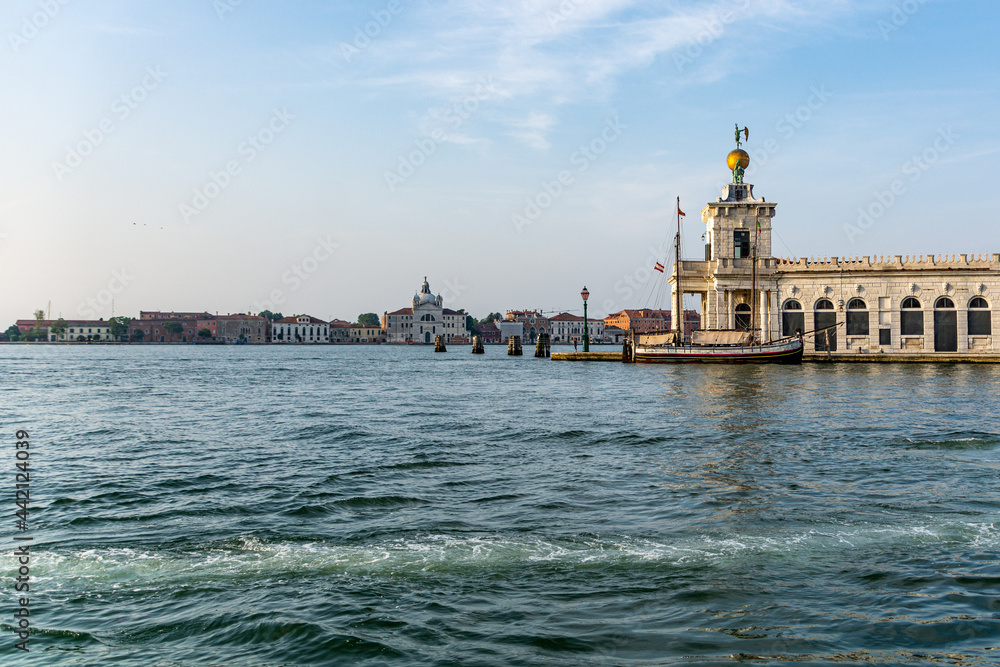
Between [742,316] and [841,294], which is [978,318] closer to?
[841,294]

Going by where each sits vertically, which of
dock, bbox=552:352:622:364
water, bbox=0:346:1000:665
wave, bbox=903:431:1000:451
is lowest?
water, bbox=0:346:1000:665

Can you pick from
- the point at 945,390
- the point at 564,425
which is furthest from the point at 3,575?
the point at 945,390

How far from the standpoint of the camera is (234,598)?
703cm

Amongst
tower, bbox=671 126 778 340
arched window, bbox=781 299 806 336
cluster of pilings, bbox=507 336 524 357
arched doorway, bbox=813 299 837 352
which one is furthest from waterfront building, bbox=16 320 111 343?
arched doorway, bbox=813 299 837 352

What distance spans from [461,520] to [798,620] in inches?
185

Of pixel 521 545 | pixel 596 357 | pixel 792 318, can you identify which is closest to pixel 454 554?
pixel 521 545

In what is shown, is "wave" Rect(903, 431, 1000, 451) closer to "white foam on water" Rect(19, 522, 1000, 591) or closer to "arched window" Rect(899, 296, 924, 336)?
"white foam on water" Rect(19, 522, 1000, 591)

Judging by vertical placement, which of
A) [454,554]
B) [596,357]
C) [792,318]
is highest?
[792,318]

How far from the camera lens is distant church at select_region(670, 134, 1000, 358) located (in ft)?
169

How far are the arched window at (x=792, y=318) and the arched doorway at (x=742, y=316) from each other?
8.91ft

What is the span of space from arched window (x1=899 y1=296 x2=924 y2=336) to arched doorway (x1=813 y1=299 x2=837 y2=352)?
4.40 metres

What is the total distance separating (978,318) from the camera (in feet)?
169

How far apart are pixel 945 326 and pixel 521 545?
2099 inches

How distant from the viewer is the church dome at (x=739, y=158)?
57781mm
